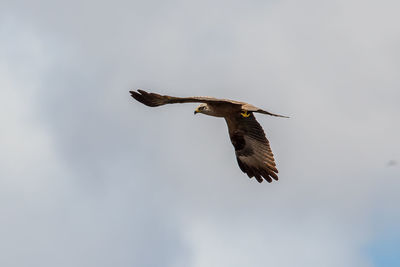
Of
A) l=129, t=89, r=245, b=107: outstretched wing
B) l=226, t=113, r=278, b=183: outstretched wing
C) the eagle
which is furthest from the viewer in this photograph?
l=226, t=113, r=278, b=183: outstretched wing

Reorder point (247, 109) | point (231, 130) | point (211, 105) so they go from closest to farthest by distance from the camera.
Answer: point (247, 109) < point (211, 105) < point (231, 130)

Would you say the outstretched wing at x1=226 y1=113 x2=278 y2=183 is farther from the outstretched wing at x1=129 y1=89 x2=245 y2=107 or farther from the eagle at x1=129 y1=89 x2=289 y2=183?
the outstretched wing at x1=129 y1=89 x2=245 y2=107

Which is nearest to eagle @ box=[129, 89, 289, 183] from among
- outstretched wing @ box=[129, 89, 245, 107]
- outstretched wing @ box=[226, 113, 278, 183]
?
outstretched wing @ box=[226, 113, 278, 183]

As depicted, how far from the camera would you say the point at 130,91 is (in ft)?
66.5

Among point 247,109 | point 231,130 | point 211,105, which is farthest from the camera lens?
point 231,130

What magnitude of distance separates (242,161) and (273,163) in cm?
80

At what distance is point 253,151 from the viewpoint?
2308 centimetres

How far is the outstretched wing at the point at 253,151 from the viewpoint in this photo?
74.8 feet

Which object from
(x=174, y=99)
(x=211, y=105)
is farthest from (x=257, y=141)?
(x=174, y=99)

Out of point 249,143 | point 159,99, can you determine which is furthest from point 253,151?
point 159,99

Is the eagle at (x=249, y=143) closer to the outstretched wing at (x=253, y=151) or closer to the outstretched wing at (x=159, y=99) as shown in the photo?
the outstretched wing at (x=253, y=151)

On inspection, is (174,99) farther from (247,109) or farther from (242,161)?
(242,161)

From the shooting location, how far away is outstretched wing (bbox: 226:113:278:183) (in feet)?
74.8

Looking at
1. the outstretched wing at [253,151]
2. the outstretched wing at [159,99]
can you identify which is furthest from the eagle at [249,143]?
the outstretched wing at [159,99]
